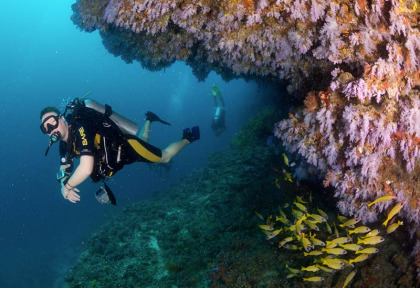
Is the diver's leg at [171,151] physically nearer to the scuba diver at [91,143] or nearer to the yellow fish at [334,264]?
the scuba diver at [91,143]

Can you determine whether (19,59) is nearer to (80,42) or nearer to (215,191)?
(80,42)

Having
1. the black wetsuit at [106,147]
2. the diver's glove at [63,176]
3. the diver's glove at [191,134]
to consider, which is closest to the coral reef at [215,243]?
the diver's glove at [191,134]

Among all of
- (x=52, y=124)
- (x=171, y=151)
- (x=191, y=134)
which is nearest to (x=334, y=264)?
(x=171, y=151)

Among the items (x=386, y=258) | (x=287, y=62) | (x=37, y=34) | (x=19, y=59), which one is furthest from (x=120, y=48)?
(x=37, y=34)

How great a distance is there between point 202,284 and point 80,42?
16508 cm

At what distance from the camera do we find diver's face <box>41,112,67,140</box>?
15.9ft

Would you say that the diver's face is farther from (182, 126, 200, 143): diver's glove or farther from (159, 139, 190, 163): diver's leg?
(182, 126, 200, 143): diver's glove

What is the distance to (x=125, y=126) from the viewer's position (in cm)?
612

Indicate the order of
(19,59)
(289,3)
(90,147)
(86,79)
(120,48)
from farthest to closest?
(19,59) < (86,79) < (120,48) < (90,147) < (289,3)

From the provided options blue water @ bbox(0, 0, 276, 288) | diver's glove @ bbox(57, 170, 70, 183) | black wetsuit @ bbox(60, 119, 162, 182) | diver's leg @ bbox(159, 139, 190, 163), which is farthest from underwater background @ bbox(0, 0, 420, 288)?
diver's glove @ bbox(57, 170, 70, 183)

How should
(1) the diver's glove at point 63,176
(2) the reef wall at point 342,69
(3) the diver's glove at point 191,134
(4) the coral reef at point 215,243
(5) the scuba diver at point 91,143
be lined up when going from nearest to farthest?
(2) the reef wall at point 342,69, (4) the coral reef at point 215,243, (5) the scuba diver at point 91,143, (1) the diver's glove at point 63,176, (3) the diver's glove at point 191,134

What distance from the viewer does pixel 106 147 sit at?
18.0ft

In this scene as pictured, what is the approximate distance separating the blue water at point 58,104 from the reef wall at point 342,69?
471 cm

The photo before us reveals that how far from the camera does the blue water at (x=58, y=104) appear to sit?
2209 centimetres
